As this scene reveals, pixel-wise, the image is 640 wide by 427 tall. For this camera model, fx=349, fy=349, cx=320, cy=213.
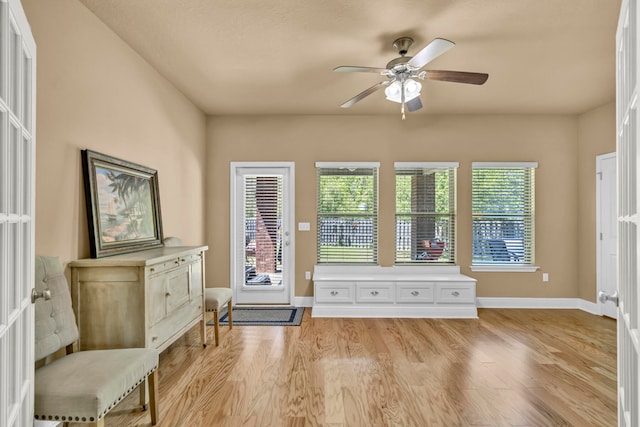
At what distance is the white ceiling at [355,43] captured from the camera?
2.42 m

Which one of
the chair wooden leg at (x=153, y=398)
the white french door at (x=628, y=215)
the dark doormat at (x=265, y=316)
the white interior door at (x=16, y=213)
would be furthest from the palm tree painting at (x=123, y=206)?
the white french door at (x=628, y=215)

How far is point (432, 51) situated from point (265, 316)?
137 inches

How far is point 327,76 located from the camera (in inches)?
141

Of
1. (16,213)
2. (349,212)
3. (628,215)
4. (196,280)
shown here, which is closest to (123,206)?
(196,280)

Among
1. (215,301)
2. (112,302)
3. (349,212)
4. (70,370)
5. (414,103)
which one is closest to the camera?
(70,370)

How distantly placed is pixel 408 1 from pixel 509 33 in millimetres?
987

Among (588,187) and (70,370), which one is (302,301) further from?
(588,187)

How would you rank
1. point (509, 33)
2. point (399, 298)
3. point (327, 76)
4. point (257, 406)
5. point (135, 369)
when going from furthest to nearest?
point (399, 298) < point (327, 76) < point (509, 33) < point (257, 406) < point (135, 369)

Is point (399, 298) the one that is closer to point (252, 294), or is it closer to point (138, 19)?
point (252, 294)

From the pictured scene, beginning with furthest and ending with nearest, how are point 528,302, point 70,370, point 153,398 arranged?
point 528,302, point 153,398, point 70,370

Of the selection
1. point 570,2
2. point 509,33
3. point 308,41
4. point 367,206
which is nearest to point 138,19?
point 308,41

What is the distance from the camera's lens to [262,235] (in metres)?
4.95

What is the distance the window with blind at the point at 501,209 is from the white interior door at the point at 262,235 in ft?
8.73

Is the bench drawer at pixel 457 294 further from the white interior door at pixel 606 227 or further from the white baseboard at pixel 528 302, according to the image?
the white interior door at pixel 606 227
